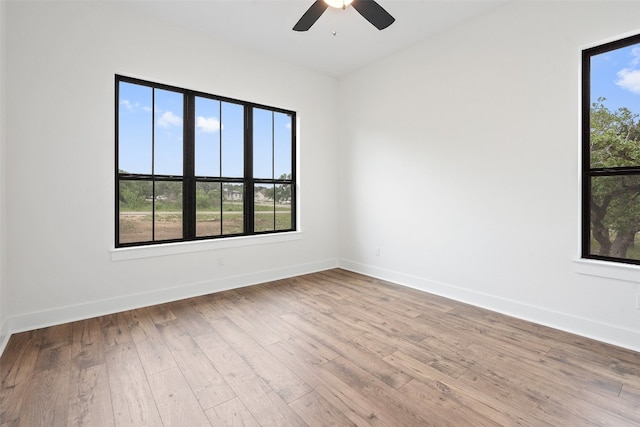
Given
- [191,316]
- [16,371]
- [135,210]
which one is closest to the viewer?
[16,371]

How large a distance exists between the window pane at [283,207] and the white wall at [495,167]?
1171mm

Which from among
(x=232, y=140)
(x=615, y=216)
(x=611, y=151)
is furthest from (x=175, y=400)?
(x=611, y=151)

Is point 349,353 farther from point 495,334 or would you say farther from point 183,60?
point 183,60

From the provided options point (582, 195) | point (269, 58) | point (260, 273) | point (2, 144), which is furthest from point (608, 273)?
point (2, 144)

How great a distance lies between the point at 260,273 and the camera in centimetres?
416

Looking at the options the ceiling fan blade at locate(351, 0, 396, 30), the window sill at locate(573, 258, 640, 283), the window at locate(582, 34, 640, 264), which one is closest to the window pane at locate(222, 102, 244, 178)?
the ceiling fan blade at locate(351, 0, 396, 30)

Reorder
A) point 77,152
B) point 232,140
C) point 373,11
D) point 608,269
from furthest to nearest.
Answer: point 232,140, point 77,152, point 608,269, point 373,11

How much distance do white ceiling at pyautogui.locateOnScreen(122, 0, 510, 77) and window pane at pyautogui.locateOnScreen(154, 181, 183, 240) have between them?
5.88 feet

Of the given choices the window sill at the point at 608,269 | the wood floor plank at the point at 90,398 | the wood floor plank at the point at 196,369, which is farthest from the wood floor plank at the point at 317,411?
the window sill at the point at 608,269

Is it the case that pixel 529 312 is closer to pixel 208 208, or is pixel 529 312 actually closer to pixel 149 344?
pixel 149 344

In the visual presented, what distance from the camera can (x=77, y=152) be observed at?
287 cm

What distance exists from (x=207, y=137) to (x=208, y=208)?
0.87 meters

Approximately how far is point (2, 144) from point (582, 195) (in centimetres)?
477

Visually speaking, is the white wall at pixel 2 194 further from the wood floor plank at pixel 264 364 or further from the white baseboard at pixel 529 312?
the white baseboard at pixel 529 312
